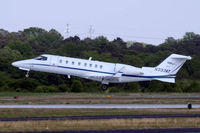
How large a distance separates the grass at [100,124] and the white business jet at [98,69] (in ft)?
60.5

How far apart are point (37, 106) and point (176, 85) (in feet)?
69.8

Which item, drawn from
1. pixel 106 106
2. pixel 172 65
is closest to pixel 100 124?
pixel 106 106

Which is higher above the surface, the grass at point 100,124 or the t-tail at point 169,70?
the t-tail at point 169,70

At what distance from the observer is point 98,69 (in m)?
41.5

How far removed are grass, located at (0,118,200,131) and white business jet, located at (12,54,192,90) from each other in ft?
60.5

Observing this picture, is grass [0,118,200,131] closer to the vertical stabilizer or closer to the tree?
the vertical stabilizer

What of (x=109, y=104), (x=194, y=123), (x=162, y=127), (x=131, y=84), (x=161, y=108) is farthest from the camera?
(x=131, y=84)

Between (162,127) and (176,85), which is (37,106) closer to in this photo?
(162,127)

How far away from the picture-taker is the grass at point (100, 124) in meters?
20.2

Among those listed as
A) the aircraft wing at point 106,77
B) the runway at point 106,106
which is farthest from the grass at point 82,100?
the aircraft wing at point 106,77

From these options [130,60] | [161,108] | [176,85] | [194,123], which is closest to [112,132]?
[194,123]

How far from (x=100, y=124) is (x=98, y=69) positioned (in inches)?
793

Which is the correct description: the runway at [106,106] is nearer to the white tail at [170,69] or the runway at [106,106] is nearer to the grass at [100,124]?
the grass at [100,124]

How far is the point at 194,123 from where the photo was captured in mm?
22016
